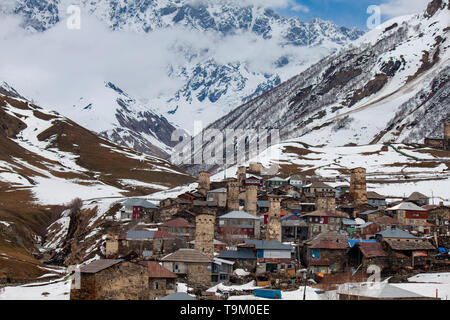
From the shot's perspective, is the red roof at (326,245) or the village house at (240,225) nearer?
the red roof at (326,245)

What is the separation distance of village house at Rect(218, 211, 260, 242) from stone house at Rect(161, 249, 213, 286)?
18531 mm

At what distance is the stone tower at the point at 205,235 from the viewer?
65938 mm

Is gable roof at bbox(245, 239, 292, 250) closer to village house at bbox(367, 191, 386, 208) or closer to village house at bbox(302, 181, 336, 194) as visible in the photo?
village house at bbox(367, 191, 386, 208)

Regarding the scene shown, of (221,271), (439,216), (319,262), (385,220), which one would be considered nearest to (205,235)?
(221,271)

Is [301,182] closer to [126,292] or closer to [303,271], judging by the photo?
[303,271]

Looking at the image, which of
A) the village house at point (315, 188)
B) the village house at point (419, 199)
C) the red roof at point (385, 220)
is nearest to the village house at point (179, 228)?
the red roof at point (385, 220)

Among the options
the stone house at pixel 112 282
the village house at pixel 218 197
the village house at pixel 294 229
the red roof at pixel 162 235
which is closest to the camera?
the stone house at pixel 112 282

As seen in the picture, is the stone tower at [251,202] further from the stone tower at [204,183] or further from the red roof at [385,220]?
the stone tower at [204,183]

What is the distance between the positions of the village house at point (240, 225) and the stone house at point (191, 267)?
1853 cm

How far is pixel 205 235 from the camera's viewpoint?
218ft

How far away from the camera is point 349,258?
A: 2474 inches

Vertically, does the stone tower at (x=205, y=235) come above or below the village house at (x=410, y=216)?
below

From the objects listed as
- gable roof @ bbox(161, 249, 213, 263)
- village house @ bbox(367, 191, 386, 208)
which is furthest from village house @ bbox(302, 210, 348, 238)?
gable roof @ bbox(161, 249, 213, 263)
